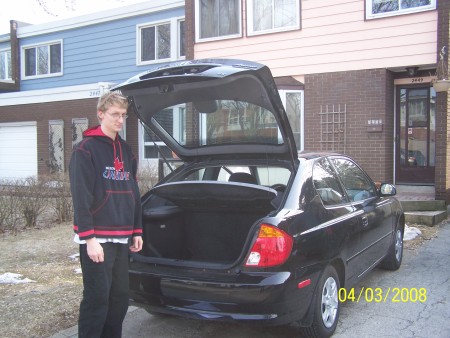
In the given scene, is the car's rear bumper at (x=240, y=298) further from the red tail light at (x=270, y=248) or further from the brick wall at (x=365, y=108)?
the brick wall at (x=365, y=108)

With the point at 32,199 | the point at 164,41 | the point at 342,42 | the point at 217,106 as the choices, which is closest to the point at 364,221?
the point at 217,106

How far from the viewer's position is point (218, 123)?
4.38m

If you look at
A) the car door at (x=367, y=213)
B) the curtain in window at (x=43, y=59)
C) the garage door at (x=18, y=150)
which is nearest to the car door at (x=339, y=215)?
the car door at (x=367, y=213)

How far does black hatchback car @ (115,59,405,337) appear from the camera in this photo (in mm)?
3305

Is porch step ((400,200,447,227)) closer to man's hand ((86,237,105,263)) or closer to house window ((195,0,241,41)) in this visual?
house window ((195,0,241,41))

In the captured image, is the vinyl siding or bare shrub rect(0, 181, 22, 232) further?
the vinyl siding

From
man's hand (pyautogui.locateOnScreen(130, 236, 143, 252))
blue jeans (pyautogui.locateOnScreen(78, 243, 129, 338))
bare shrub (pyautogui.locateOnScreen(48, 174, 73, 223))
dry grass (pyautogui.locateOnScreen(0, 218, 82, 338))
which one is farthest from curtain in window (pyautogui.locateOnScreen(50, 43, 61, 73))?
blue jeans (pyautogui.locateOnScreen(78, 243, 129, 338))

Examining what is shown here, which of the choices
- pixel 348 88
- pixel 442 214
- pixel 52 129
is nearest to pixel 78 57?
pixel 52 129

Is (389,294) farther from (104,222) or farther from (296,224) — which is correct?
(104,222)

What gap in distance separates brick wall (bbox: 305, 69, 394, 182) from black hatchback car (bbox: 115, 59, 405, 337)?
16.6ft

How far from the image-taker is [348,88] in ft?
33.3

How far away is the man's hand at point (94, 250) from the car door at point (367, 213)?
2.49 meters

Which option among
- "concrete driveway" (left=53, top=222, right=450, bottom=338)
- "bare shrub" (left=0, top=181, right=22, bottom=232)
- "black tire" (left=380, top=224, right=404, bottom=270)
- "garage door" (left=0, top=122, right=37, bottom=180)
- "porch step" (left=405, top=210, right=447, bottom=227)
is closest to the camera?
"concrete driveway" (left=53, top=222, right=450, bottom=338)
